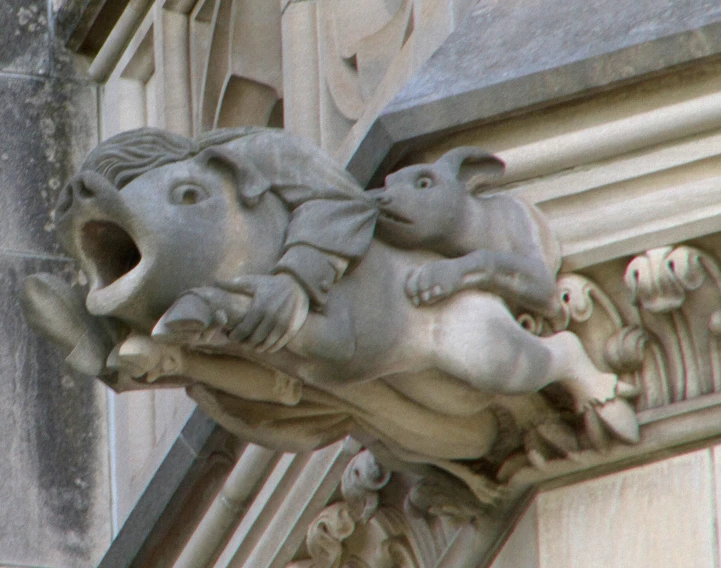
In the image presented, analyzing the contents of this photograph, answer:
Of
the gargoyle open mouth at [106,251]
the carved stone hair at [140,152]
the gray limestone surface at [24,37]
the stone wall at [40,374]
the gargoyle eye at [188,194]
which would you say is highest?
the gray limestone surface at [24,37]

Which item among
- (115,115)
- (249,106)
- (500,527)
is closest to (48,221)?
(115,115)

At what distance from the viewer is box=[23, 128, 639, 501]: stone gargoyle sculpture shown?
9.52 ft

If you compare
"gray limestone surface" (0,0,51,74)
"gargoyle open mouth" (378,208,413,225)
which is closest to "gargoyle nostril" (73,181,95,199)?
"gargoyle open mouth" (378,208,413,225)

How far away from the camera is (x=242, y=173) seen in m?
2.97

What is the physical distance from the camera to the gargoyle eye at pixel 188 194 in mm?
2936

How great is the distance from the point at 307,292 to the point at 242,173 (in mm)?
162

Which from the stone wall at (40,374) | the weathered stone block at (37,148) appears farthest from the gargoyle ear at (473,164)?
the weathered stone block at (37,148)

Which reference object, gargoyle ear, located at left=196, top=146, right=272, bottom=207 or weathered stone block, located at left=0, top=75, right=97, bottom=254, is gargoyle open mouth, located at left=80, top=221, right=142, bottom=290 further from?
weathered stone block, located at left=0, top=75, right=97, bottom=254

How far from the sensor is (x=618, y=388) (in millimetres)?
3135

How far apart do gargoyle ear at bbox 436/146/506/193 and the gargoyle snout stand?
17.4 inches

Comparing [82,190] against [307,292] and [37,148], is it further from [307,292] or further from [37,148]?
[37,148]

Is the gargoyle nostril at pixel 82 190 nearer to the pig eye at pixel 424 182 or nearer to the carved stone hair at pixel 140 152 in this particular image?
the carved stone hair at pixel 140 152

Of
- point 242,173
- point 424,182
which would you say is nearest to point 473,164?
point 424,182

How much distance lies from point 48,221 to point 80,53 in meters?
0.38
